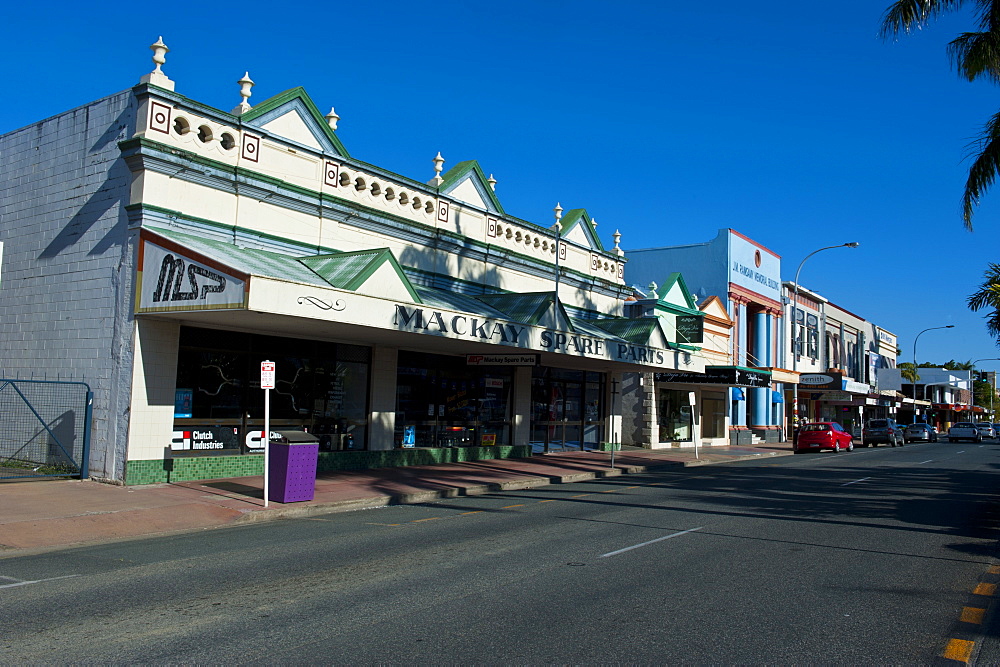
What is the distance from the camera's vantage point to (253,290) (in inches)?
495

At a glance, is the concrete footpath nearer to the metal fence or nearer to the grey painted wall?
the metal fence

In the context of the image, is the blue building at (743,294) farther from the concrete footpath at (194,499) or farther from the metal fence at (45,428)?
the metal fence at (45,428)

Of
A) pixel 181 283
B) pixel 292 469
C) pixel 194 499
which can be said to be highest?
pixel 181 283

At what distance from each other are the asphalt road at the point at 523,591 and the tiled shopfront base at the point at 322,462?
13.1 feet

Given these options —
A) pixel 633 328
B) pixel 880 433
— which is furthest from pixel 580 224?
pixel 880 433

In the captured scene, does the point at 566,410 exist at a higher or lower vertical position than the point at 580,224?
lower

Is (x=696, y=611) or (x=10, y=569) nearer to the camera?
(x=696, y=611)

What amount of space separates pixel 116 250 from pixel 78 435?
3.66 meters

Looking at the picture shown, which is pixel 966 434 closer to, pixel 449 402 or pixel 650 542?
pixel 449 402

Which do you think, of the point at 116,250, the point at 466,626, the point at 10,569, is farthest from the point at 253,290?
the point at 466,626

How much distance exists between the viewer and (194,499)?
13.2 m

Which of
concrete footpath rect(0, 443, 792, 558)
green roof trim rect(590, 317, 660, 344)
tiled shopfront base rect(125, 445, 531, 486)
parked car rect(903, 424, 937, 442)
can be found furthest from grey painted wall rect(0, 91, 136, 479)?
parked car rect(903, 424, 937, 442)

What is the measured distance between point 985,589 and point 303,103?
52.0 feet

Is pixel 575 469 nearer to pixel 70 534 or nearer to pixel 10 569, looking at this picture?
pixel 70 534
